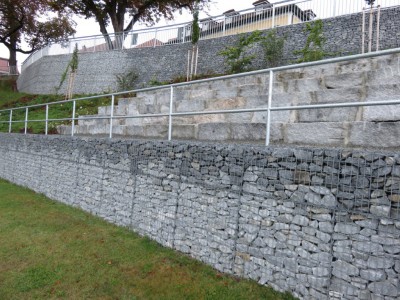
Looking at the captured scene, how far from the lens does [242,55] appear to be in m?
12.9

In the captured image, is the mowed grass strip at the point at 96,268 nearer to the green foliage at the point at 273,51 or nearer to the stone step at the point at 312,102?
the stone step at the point at 312,102

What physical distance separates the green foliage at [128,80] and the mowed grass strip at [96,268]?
35.7 feet

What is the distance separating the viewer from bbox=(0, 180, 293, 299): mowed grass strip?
4.06 metres

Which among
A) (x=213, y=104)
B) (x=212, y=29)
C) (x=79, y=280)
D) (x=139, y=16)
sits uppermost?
(x=139, y=16)

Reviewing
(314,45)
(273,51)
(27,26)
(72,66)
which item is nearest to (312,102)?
(314,45)

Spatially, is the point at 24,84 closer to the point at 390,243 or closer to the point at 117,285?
the point at 117,285

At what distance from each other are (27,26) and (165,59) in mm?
21349

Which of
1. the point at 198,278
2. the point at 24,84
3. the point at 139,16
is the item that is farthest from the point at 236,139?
the point at 24,84

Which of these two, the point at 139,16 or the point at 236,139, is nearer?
the point at 236,139

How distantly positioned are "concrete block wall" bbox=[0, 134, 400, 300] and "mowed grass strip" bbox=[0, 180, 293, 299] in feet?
0.78

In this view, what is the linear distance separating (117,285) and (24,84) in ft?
89.9

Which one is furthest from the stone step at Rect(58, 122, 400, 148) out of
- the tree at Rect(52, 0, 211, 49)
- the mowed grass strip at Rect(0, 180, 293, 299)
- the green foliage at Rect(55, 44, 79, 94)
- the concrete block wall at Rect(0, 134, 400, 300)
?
the tree at Rect(52, 0, 211, 49)

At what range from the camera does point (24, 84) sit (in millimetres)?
27469

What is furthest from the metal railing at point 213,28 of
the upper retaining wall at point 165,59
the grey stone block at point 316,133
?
the grey stone block at point 316,133
